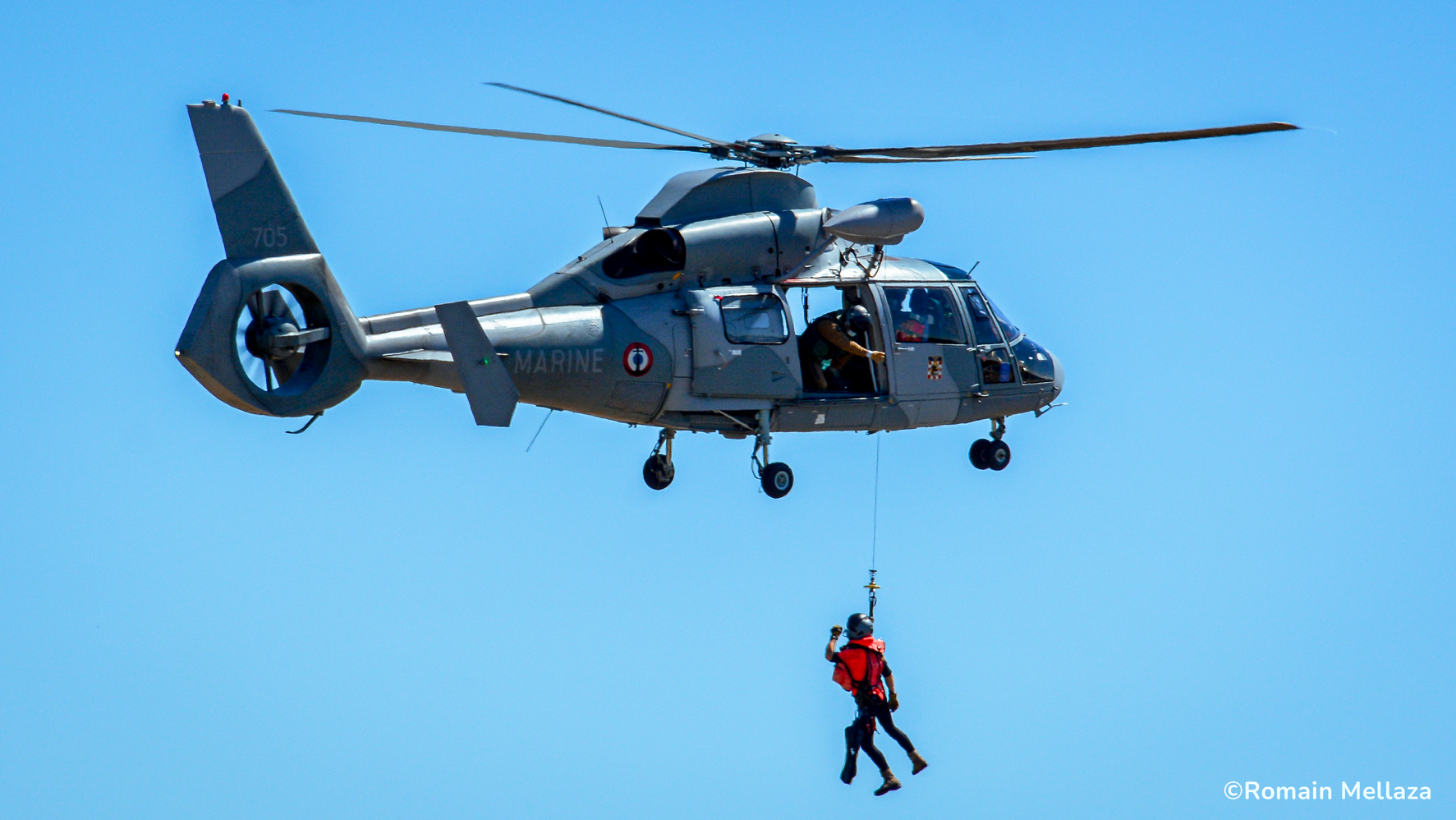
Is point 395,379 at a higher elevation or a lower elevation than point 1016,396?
lower

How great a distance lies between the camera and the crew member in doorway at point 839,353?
79.3 feet

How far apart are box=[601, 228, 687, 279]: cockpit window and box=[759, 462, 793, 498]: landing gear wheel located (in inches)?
97.5

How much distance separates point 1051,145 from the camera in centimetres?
2272

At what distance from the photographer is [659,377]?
22562mm

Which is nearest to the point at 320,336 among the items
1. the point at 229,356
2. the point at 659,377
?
the point at 229,356

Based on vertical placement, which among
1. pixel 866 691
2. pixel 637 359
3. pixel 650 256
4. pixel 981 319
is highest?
pixel 981 319

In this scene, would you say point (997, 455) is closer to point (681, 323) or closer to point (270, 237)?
point (681, 323)

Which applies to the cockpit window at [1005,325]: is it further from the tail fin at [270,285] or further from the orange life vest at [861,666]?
the tail fin at [270,285]

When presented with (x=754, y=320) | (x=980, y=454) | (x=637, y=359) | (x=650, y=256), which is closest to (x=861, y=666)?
(x=637, y=359)

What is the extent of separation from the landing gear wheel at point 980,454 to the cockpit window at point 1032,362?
0.90 meters

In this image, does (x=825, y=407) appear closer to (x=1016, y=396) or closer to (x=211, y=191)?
(x=1016, y=396)

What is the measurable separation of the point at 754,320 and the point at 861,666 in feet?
15.1

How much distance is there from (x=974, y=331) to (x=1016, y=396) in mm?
1094

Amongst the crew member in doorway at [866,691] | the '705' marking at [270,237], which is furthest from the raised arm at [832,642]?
the '705' marking at [270,237]
